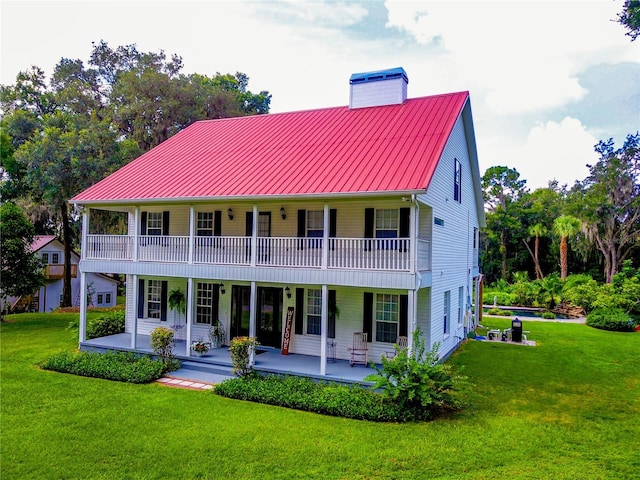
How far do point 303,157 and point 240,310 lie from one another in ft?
18.8

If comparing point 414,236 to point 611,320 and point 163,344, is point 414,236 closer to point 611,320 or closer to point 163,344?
point 163,344

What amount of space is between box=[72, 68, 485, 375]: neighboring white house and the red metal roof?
7 centimetres

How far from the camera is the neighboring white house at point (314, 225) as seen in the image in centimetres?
1223

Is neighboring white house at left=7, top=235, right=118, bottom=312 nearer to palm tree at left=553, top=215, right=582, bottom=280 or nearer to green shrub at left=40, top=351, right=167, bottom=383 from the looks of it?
green shrub at left=40, top=351, right=167, bottom=383

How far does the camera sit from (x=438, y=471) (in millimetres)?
7152

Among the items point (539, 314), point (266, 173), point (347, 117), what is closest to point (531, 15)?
point (347, 117)

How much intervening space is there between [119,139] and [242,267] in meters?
15.9

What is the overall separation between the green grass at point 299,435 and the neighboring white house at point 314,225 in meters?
2.79

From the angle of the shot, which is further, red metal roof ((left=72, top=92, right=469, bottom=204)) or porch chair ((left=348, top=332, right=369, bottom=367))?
porch chair ((left=348, top=332, right=369, bottom=367))

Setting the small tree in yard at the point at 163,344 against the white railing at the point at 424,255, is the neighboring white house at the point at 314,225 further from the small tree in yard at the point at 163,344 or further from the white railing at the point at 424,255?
the small tree in yard at the point at 163,344

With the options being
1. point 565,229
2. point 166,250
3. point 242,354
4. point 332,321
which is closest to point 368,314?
point 332,321

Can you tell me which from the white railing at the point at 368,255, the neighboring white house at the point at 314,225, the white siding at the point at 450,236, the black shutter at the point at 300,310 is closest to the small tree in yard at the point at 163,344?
the neighboring white house at the point at 314,225

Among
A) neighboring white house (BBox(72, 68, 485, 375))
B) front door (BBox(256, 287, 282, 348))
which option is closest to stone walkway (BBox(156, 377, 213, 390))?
neighboring white house (BBox(72, 68, 485, 375))

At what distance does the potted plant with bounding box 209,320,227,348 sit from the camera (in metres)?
15.2
